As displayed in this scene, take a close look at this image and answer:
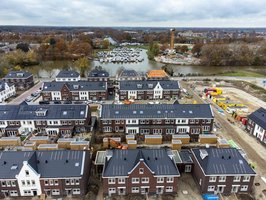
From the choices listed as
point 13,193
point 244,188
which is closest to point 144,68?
point 244,188

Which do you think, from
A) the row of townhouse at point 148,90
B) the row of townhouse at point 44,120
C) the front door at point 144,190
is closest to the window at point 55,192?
the front door at point 144,190

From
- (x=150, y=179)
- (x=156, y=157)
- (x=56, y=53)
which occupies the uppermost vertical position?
(x=56, y=53)

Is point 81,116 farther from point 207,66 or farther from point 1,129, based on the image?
point 207,66

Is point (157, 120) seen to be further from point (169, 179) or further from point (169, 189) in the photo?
point (169, 189)

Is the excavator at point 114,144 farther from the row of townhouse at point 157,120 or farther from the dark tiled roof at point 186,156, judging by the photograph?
the dark tiled roof at point 186,156

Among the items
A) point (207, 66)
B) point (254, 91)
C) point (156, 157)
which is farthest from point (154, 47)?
point (156, 157)

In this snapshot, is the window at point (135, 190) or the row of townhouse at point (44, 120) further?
the row of townhouse at point (44, 120)
